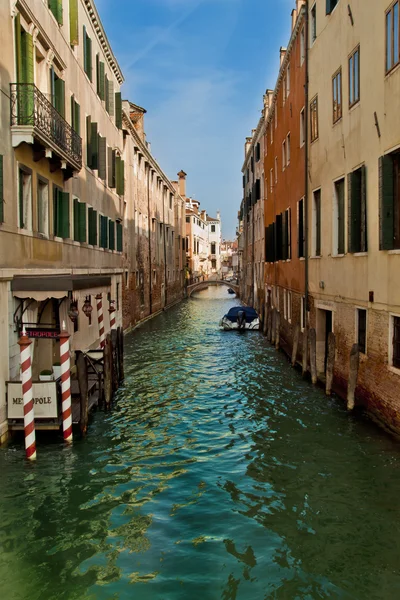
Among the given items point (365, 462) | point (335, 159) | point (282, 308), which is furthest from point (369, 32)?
point (282, 308)

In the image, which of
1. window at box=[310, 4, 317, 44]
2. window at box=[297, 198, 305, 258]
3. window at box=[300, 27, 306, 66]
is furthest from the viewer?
window at box=[297, 198, 305, 258]

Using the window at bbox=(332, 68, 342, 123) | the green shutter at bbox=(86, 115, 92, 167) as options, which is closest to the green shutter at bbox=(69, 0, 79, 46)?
the green shutter at bbox=(86, 115, 92, 167)

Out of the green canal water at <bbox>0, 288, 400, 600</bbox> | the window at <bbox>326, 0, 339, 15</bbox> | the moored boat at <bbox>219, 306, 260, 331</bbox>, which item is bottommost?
the green canal water at <bbox>0, 288, 400, 600</bbox>

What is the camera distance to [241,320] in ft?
Result: 86.0

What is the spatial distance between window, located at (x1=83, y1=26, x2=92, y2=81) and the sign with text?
398 inches

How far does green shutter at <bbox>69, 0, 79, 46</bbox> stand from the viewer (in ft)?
44.0

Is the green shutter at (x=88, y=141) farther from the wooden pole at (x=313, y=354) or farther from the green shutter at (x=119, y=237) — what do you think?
the wooden pole at (x=313, y=354)

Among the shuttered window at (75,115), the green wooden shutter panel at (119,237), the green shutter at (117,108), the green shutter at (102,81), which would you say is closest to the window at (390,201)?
the shuttered window at (75,115)

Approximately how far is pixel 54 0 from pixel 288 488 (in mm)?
10664

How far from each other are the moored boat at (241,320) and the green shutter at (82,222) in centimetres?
1228

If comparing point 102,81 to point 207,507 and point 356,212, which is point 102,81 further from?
point 207,507

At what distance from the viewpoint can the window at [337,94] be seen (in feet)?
39.5

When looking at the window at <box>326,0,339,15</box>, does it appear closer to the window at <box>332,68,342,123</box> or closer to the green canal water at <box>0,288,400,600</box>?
the window at <box>332,68,342,123</box>

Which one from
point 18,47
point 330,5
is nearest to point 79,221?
point 18,47
